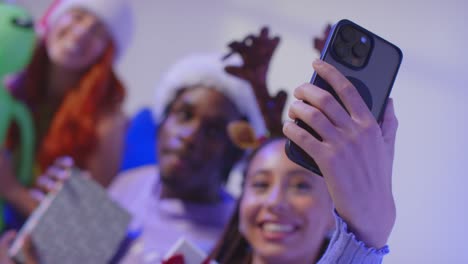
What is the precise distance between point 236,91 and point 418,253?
2.20 feet

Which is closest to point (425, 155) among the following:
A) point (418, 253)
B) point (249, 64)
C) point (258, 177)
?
point (418, 253)

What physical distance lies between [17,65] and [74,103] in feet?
0.52

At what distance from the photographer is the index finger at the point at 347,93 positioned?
0.52 metres

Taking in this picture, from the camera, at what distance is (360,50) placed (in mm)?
576

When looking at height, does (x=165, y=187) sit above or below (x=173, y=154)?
below

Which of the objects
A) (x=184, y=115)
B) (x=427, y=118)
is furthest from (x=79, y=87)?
(x=427, y=118)

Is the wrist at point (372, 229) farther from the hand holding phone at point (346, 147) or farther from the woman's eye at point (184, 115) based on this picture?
the woman's eye at point (184, 115)

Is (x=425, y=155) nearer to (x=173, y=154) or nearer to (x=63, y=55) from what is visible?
(x=173, y=154)

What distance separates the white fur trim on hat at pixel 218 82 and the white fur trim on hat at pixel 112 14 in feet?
0.53

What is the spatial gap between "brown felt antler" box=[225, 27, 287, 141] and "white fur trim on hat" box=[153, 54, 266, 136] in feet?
0.77

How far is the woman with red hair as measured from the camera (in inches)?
52.8

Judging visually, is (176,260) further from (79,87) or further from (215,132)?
(79,87)

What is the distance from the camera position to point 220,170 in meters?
1.34

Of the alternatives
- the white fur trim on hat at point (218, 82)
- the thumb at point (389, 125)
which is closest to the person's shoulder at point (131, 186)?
the white fur trim on hat at point (218, 82)
